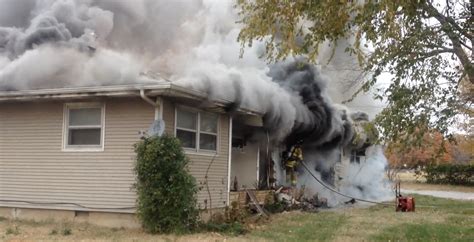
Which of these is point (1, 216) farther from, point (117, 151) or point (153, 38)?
point (153, 38)

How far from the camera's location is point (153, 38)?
48.5 ft

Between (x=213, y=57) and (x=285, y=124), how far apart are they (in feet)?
9.25

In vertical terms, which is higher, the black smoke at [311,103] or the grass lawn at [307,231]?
the black smoke at [311,103]

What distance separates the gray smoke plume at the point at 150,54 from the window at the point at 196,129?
59 cm

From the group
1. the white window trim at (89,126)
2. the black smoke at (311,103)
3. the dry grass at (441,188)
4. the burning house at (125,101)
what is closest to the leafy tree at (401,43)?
the burning house at (125,101)

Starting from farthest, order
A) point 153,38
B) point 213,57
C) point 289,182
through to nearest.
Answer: point 289,182
point 153,38
point 213,57

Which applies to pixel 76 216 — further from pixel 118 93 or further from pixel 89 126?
pixel 118 93

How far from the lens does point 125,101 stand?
1134cm

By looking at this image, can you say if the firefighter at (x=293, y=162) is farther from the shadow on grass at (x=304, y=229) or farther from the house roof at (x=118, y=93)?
the house roof at (x=118, y=93)

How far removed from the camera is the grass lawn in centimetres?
985

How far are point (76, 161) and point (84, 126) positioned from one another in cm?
75

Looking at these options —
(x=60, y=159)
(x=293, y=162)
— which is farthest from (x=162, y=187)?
(x=293, y=162)

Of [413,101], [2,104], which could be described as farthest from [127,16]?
[413,101]

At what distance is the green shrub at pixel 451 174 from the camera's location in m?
39.8
